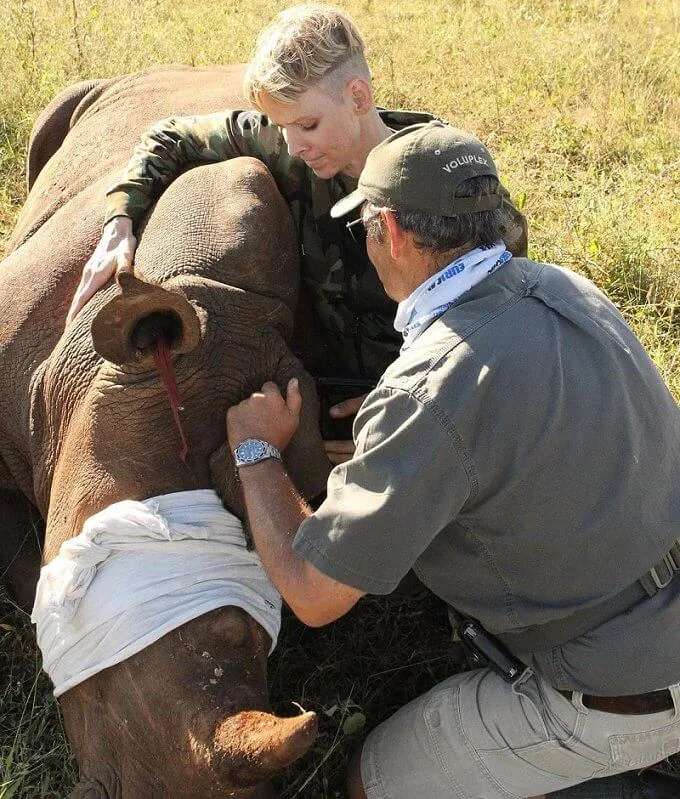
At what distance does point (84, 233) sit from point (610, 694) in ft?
8.12

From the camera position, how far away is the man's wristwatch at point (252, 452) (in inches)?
115

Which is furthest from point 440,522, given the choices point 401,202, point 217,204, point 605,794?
point 605,794

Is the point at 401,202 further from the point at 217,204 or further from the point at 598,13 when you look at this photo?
the point at 598,13

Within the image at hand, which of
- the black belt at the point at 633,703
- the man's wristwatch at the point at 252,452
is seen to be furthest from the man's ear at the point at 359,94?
the black belt at the point at 633,703

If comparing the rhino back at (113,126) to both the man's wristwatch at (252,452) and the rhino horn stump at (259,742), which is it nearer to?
the man's wristwatch at (252,452)

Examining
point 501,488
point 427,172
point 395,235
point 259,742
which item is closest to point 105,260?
point 395,235

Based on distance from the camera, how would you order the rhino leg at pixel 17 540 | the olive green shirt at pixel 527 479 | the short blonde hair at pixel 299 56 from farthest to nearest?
the rhino leg at pixel 17 540 → the short blonde hair at pixel 299 56 → the olive green shirt at pixel 527 479

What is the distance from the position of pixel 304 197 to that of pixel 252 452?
136 centimetres

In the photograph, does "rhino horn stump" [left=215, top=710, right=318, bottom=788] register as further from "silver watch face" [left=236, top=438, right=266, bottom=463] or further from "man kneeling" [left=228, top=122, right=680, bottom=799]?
"silver watch face" [left=236, top=438, right=266, bottom=463]

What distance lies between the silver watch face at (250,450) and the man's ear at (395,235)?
67 cm

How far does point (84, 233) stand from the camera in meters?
3.89

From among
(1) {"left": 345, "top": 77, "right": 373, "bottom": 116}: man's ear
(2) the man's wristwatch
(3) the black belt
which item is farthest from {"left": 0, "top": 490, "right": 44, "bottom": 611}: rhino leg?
(3) the black belt

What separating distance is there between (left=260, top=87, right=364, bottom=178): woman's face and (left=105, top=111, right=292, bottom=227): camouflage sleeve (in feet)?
0.47

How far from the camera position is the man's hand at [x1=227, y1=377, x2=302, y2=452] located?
118 inches
